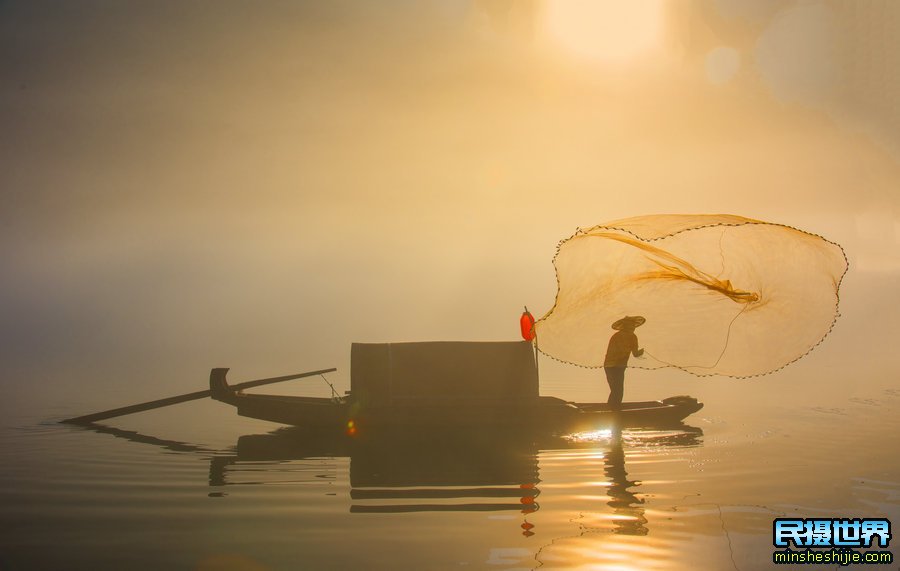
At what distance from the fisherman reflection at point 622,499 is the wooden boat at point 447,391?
3.02 meters

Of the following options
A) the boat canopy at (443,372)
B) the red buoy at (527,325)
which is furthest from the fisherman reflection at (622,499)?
the red buoy at (527,325)

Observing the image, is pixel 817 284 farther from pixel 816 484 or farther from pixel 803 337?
pixel 816 484

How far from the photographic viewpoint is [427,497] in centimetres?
1638

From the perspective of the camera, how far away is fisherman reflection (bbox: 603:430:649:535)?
43.5ft

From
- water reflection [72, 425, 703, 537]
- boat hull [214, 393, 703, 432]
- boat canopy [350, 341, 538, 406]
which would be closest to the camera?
water reflection [72, 425, 703, 537]

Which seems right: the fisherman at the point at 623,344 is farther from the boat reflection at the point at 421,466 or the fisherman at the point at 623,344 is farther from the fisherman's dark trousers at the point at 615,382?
the boat reflection at the point at 421,466

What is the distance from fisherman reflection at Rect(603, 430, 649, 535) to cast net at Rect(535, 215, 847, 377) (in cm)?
333

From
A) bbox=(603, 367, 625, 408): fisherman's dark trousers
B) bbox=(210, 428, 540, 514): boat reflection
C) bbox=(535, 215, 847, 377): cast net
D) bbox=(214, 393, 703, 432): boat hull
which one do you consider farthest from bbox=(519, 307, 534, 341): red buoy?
bbox=(210, 428, 540, 514): boat reflection

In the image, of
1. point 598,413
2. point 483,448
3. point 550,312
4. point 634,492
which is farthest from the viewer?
point 598,413

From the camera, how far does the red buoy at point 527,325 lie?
23531 mm

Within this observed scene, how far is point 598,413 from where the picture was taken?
26.1 meters

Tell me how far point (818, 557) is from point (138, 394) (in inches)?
2334

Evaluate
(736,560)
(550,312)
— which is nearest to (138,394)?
(550,312)

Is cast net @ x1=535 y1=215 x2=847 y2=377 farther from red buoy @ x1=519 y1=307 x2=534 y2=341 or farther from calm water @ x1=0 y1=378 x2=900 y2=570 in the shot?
calm water @ x1=0 y1=378 x2=900 y2=570
